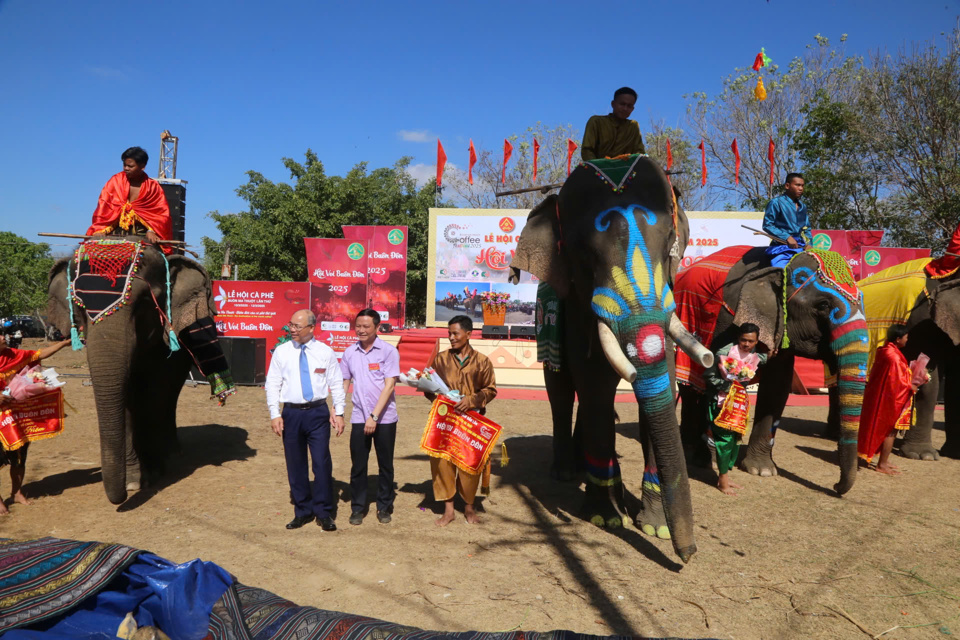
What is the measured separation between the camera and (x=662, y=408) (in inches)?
170

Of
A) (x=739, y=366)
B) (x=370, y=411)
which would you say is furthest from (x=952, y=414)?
(x=370, y=411)

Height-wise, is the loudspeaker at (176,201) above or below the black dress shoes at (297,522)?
above

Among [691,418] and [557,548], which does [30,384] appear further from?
[691,418]

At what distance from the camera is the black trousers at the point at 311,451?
5.38 metres

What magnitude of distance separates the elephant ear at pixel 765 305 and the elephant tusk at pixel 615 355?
3.05m

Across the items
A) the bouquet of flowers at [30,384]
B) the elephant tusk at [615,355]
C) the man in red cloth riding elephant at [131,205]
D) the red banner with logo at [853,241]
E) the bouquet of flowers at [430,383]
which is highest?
the red banner with logo at [853,241]

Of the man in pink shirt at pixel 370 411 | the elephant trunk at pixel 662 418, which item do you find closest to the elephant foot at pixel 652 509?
the elephant trunk at pixel 662 418

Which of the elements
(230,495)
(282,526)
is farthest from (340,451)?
(282,526)

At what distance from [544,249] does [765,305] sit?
290cm

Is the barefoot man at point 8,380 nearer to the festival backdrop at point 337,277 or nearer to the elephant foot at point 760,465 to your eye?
the elephant foot at point 760,465

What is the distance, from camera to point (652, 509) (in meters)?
5.36

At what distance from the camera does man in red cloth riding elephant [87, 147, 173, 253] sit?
21.3 feet

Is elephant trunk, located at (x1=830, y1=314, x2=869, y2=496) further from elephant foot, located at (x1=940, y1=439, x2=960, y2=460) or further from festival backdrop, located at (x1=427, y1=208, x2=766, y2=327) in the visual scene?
festival backdrop, located at (x1=427, y1=208, x2=766, y2=327)

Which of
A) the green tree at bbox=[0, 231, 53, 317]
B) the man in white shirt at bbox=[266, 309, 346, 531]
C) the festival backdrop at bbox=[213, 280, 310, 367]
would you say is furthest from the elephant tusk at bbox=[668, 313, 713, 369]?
the green tree at bbox=[0, 231, 53, 317]
